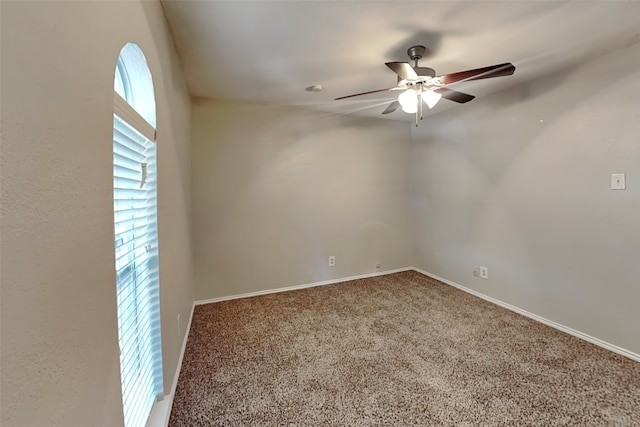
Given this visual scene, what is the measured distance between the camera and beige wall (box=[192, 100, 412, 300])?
306 cm

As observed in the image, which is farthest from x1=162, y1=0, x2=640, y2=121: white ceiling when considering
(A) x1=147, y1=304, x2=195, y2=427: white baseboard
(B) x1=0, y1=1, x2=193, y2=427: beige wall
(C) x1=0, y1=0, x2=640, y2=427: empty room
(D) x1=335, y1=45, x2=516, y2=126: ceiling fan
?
(A) x1=147, y1=304, x2=195, y2=427: white baseboard

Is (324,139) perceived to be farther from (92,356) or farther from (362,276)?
(92,356)

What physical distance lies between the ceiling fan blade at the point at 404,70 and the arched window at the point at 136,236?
52.3 inches

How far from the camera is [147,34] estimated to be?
1240 millimetres

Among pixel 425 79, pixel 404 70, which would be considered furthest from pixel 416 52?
pixel 404 70

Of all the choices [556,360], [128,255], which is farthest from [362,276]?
[128,255]

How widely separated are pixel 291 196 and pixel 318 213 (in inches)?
16.4

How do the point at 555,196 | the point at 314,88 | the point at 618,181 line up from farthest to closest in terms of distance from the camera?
the point at 314,88 < the point at 555,196 < the point at 618,181

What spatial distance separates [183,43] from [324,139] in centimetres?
191

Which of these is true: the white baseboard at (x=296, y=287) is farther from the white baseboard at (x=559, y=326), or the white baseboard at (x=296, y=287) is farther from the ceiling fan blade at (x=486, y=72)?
the ceiling fan blade at (x=486, y=72)

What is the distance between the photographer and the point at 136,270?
1.27 meters

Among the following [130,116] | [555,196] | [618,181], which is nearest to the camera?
[130,116]

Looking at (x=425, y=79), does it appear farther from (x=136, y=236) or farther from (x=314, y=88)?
(x=136, y=236)

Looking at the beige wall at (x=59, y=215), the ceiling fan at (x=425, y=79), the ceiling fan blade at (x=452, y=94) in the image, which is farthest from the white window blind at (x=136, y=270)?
the ceiling fan blade at (x=452, y=94)
